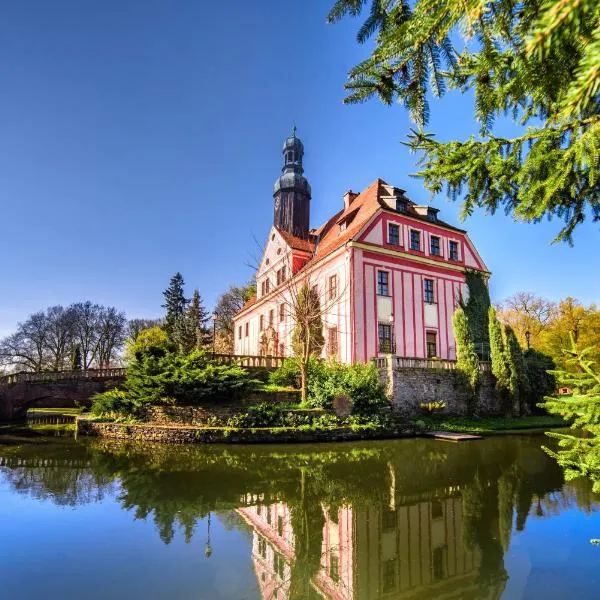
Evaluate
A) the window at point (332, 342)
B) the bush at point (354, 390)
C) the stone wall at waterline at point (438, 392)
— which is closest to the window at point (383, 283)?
the window at point (332, 342)

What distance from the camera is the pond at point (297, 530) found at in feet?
15.6

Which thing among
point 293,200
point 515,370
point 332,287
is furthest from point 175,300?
point 515,370

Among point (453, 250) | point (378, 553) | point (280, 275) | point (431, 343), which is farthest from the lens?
point (280, 275)

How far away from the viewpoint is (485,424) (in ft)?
65.8

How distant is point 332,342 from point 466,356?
296 inches

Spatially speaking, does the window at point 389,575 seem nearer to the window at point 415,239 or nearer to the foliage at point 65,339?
the window at point 415,239

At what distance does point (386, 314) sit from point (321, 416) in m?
8.20

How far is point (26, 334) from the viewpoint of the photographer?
159 feet

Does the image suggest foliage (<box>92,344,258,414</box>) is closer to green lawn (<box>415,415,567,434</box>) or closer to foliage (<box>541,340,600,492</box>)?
green lawn (<box>415,415,567,434</box>)

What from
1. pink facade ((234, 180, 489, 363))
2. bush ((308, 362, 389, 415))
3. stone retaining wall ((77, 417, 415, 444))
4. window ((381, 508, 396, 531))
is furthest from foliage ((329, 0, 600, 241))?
pink facade ((234, 180, 489, 363))

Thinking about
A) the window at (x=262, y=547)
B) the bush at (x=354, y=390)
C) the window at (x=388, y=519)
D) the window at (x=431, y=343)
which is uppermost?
the window at (x=431, y=343)

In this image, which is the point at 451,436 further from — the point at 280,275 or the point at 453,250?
the point at 280,275

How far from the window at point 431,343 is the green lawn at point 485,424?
4654 mm

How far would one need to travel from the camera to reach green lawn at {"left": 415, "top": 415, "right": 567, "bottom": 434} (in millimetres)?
19078
